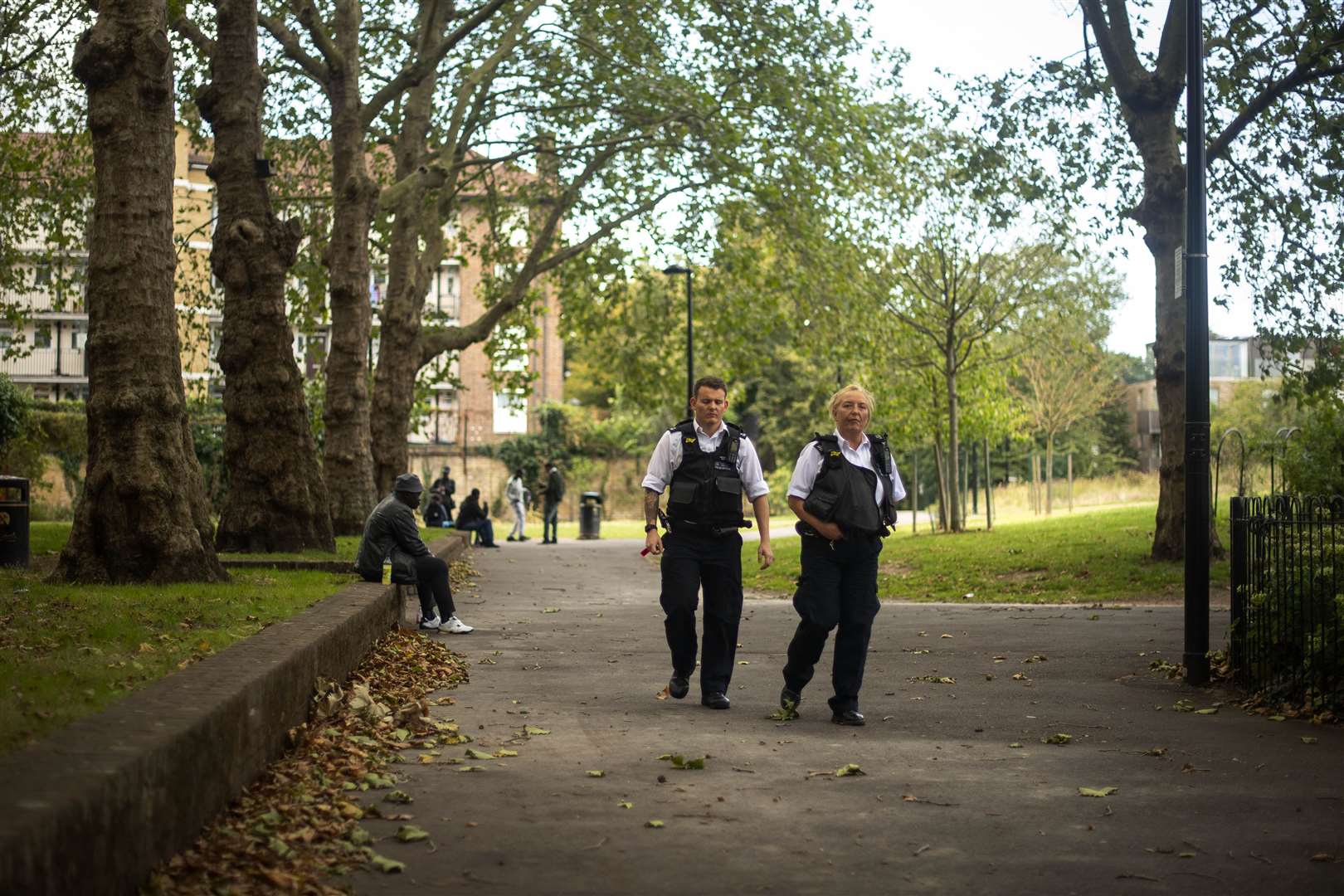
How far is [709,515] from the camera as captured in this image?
904 cm

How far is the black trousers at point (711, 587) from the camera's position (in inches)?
358

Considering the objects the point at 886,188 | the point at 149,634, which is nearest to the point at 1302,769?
the point at 149,634

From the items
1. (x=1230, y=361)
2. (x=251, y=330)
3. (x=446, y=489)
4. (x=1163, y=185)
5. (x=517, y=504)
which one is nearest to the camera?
(x=251, y=330)

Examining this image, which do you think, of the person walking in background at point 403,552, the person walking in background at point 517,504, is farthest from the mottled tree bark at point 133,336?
the person walking in background at point 517,504

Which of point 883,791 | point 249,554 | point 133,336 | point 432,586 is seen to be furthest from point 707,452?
point 249,554

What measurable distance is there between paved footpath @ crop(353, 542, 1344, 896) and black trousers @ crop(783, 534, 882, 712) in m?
0.31

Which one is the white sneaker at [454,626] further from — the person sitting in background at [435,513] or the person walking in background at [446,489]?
the person walking in background at [446,489]

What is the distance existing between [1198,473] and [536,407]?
52970mm

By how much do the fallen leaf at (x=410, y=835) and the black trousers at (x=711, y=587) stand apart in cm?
357

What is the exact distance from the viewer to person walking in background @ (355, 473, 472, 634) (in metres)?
13.1

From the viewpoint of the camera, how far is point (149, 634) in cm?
823

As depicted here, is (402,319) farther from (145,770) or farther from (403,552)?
(145,770)

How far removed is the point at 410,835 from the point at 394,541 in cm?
800

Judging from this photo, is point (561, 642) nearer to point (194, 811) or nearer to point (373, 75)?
point (194, 811)
